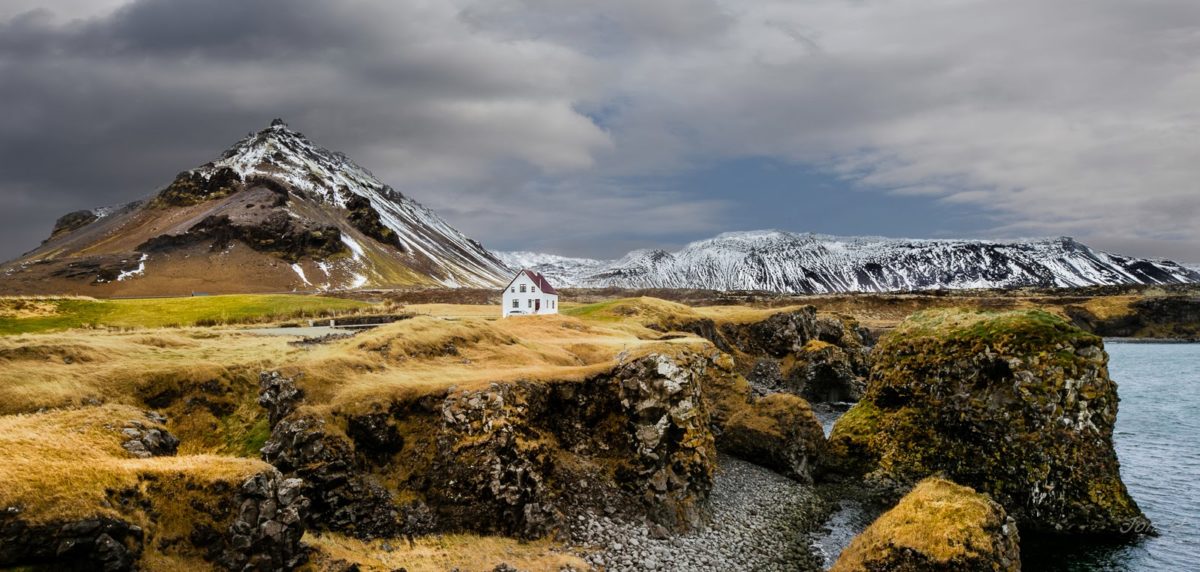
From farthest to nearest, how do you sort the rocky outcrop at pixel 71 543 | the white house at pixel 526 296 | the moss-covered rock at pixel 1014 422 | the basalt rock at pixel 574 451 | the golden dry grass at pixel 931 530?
the white house at pixel 526 296 → the moss-covered rock at pixel 1014 422 → the basalt rock at pixel 574 451 → the golden dry grass at pixel 931 530 → the rocky outcrop at pixel 71 543

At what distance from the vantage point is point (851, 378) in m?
67.4

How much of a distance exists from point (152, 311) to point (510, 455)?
52.2 meters

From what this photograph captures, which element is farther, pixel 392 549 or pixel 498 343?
→ pixel 498 343

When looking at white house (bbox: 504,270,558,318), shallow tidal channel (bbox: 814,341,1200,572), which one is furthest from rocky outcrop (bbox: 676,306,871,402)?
white house (bbox: 504,270,558,318)

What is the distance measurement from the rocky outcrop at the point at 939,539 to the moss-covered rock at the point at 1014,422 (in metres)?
9.07

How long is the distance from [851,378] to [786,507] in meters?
38.8

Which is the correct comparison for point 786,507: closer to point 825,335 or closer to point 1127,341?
point 825,335

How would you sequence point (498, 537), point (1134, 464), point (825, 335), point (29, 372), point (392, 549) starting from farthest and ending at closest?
point (825, 335), point (1134, 464), point (29, 372), point (498, 537), point (392, 549)

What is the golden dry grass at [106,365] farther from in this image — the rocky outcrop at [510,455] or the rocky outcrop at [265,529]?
the rocky outcrop at [265,529]

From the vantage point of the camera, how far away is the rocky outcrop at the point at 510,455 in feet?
79.4

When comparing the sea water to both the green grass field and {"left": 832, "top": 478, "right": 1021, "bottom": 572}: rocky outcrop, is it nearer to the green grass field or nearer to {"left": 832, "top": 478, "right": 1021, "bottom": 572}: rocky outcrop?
{"left": 832, "top": 478, "right": 1021, "bottom": 572}: rocky outcrop

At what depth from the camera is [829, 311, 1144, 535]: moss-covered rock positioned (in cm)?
2986

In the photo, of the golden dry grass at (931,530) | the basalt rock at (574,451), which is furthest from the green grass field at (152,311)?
the golden dry grass at (931,530)

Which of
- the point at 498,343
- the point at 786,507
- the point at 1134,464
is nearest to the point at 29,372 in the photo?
the point at 498,343
